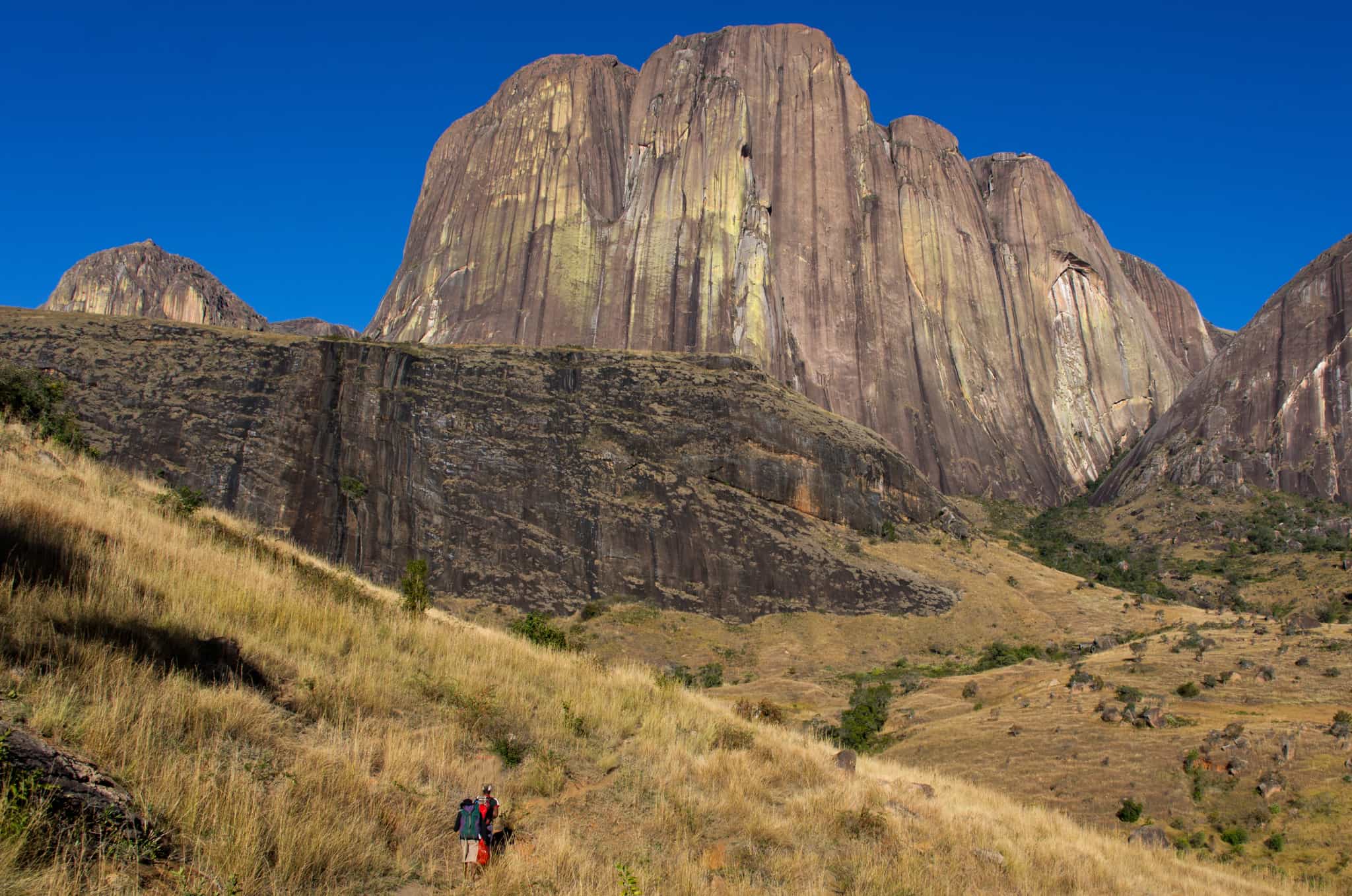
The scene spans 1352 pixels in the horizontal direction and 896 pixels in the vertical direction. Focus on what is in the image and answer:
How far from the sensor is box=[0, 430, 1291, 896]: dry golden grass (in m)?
5.25

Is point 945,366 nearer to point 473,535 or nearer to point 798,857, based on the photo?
point 473,535

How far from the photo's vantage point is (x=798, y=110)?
103 m

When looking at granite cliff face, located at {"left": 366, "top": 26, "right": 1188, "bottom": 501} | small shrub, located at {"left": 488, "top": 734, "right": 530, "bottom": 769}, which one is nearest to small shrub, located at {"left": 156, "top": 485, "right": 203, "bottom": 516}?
small shrub, located at {"left": 488, "top": 734, "right": 530, "bottom": 769}

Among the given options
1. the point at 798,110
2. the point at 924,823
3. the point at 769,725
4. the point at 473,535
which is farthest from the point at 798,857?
the point at 798,110

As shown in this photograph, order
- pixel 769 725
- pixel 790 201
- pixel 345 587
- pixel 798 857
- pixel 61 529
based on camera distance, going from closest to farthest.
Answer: pixel 798 857 < pixel 61 529 < pixel 345 587 < pixel 769 725 < pixel 790 201

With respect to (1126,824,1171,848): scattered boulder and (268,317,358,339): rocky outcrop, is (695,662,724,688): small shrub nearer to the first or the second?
(1126,824,1171,848): scattered boulder

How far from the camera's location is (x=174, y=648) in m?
7.01

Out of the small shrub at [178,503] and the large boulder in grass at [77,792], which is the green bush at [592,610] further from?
the large boulder in grass at [77,792]

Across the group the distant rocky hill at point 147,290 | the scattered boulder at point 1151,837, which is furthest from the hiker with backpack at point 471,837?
the distant rocky hill at point 147,290

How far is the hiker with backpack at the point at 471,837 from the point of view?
19.8 ft

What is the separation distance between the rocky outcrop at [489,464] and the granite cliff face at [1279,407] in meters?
40.5

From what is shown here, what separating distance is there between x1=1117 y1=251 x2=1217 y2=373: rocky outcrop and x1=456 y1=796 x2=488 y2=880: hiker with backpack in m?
153

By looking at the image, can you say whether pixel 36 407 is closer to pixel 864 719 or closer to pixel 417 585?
pixel 417 585

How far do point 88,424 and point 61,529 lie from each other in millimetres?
45031
